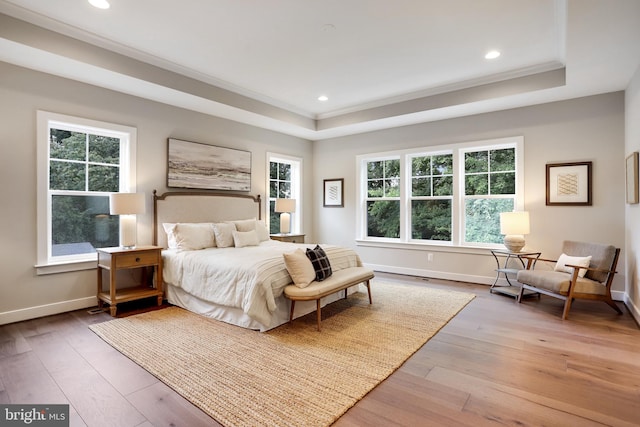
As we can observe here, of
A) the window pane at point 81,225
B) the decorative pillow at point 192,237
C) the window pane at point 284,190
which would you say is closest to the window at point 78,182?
the window pane at point 81,225

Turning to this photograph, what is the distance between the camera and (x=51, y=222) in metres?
3.64

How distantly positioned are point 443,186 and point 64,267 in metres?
5.33

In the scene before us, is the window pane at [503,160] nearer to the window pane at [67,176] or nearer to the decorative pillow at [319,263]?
the decorative pillow at [319,263]

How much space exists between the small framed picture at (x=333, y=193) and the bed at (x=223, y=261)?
175 centimetres

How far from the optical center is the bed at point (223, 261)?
315cm

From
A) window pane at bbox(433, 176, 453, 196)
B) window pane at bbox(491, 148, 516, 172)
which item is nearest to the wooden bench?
window pane at bbox(433, 176, 453, 196)

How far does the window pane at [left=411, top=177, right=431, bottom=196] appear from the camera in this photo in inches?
223

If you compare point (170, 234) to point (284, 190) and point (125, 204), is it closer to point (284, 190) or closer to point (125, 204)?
point (125, 204)

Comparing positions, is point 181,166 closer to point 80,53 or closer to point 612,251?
point 80,53

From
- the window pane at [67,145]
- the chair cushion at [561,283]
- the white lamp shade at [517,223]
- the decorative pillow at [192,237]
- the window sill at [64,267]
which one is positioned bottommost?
the chair cushion at [561,283]

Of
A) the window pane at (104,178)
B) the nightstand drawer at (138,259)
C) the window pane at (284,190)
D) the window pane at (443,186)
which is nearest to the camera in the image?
the nightstand drawer at (138,259)

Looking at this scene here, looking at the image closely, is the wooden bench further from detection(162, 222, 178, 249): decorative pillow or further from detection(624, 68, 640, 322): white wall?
detection(624, 68, 640, 322): white wall

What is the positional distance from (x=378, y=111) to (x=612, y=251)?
11.5 feet

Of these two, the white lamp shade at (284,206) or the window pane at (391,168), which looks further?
the window pane at (391,168)
